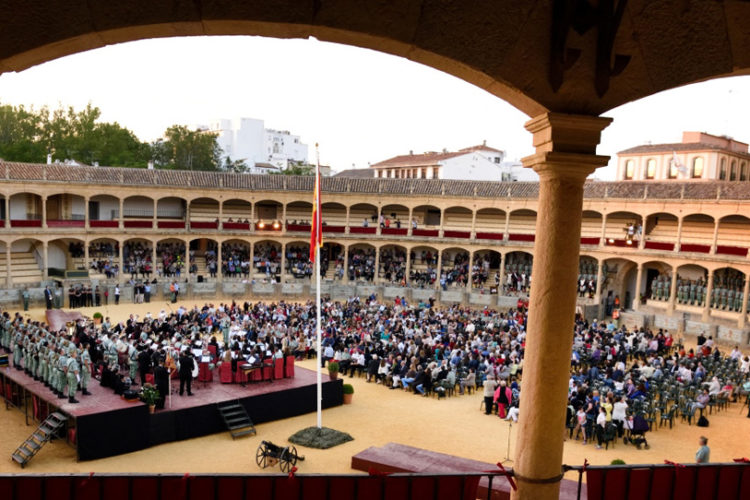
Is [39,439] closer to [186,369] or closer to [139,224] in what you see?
[186,369]

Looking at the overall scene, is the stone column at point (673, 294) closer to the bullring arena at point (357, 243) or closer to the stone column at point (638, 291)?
the bullring arena at point (357, 243)

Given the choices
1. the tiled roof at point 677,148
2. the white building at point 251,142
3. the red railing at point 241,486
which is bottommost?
the red railing at point 241,486

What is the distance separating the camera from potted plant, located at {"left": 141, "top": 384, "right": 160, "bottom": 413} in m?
13.5

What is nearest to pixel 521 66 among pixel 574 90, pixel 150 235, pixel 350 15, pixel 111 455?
pixel 574 90

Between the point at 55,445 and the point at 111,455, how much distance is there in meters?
1.89

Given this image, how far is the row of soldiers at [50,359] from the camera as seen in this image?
13.9 m

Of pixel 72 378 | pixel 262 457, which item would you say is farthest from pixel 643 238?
pixel 72 378

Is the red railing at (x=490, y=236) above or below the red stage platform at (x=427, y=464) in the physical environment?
above

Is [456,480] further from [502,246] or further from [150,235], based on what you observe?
[150,235]

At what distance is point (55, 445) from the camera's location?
45.3ft

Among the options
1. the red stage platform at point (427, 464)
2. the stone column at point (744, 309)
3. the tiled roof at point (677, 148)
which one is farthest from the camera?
the tiled roof at point (677, 148)

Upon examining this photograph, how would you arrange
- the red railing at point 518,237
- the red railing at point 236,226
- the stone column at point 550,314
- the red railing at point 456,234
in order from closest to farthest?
the stone column at point 550,314 < the red railing at point 518,237 < the red railing at point 456,234 < the red railing at point 236,226

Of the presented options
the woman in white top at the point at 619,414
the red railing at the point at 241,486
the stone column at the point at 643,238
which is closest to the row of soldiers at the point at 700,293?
the stone column at the point at 643,238

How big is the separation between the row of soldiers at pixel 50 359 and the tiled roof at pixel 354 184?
20345 mm
